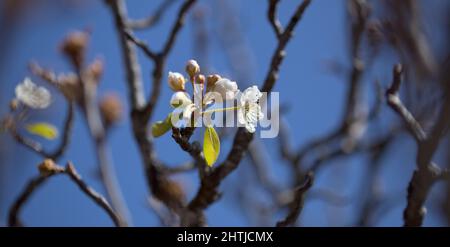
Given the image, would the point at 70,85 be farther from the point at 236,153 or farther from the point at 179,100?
the point at 179,100

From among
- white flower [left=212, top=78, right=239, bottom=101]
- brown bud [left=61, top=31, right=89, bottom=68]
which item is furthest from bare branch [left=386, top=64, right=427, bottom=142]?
brown bud [left=61, top=31, right=89, bottom=68]

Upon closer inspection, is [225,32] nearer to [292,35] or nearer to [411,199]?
[292,35]

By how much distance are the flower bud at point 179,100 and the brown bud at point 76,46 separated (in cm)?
144

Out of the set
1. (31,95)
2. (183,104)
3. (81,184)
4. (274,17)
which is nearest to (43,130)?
(31,95)

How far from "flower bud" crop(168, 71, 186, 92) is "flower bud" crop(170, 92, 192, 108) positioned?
0.13 ft

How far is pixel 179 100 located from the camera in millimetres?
1814

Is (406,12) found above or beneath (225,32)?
beneath

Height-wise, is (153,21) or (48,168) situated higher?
(153,21)

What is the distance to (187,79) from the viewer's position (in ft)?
6.24

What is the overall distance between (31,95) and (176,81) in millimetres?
752

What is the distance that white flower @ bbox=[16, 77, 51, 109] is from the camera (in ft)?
7.76

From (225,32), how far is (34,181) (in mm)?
2524

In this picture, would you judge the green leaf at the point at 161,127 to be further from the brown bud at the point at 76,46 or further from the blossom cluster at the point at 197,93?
the brown bud at the point at 76,46
